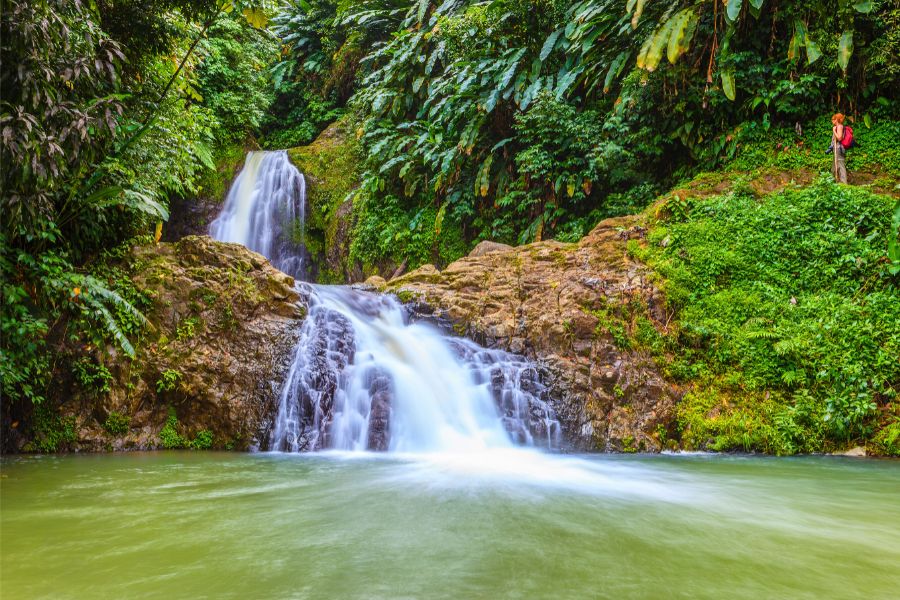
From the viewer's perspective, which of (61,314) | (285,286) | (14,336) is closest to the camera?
(14,336)

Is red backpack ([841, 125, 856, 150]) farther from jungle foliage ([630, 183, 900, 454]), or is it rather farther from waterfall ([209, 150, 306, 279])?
waterfall ([209, 150, 306, 279])

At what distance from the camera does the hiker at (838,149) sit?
8.11 metres

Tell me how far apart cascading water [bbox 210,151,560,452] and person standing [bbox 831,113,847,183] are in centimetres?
588

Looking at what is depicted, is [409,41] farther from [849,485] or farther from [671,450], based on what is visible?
[849,485]

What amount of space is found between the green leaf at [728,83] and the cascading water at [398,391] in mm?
5538

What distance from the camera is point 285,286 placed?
23.5 ft

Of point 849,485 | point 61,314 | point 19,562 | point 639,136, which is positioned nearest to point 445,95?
point 639,136

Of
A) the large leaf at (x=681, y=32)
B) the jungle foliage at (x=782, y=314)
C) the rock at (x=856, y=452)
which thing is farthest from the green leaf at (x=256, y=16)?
the rock at (x=856, y=452)

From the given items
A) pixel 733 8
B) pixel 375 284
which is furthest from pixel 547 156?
pixel 375 284

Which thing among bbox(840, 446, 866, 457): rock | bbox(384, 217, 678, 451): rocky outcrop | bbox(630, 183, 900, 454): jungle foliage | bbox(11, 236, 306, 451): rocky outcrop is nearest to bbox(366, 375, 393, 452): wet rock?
bbox(11, 236, 306, 451): rocky outcrop

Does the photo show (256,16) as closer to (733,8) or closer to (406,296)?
(406,296)

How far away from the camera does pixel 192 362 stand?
6.12 meters

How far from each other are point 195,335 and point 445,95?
28.9 ft

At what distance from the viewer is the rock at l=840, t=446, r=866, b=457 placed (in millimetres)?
5498
